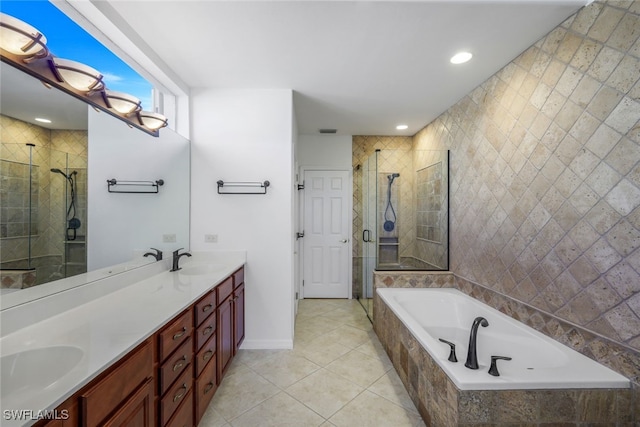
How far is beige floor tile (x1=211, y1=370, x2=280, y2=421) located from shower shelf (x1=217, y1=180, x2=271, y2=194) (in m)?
1.60

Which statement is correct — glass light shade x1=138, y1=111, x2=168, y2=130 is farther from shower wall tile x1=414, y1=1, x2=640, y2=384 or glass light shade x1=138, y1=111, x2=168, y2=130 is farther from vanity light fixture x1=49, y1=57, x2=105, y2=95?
shower wall tile x1=414, y1=1, x2=640, y2=384

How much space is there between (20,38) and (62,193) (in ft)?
2.28

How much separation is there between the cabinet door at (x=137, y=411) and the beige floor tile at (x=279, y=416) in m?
0.78

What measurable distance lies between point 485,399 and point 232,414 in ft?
5.03

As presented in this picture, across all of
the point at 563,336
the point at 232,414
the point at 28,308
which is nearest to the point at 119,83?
the point at 28,308

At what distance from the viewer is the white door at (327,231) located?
12.9 feet

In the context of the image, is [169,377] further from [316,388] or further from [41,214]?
[316,388]

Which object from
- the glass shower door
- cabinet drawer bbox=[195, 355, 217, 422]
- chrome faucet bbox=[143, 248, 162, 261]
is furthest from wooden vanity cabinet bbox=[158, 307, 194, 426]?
the glass shower door

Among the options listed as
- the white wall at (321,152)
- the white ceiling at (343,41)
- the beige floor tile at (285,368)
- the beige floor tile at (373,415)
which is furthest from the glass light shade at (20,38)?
the white wall at (321,152)

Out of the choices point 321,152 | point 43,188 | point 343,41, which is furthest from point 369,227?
point 43,188

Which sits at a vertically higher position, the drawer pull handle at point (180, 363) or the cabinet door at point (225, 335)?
the drawer pull handle at point (180, 363)

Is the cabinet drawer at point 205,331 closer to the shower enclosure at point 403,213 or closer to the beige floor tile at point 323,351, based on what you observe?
the beige floor tile at point 323,351

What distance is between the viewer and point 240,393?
6.23ft

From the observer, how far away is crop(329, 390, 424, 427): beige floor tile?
1.63m
